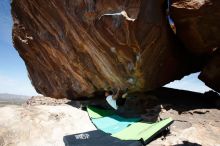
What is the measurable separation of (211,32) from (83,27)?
5928mm

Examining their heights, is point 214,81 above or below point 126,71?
below

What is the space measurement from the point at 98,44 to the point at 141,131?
14.3ft

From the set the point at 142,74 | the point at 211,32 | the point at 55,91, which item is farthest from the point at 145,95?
the point at 55,91

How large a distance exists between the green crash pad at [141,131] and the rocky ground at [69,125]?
1.29ft

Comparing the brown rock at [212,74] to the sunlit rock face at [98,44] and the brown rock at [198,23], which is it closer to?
the brown rock at [198,23]

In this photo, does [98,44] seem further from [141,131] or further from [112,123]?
[141,131]

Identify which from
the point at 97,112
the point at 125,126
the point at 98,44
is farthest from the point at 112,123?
the point at 98,44

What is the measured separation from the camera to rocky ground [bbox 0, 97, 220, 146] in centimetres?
989

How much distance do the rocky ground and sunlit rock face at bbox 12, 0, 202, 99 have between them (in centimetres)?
189

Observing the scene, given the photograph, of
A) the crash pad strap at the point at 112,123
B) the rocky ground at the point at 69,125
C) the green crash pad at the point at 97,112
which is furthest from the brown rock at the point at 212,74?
the green crash pad at the point at 97,112

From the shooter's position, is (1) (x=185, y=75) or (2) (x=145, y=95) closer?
(2) (x=145, y=95)

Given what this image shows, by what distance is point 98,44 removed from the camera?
39.5 ft

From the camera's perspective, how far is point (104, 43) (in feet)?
38.8

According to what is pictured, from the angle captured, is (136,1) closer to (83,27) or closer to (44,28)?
(83,27)
